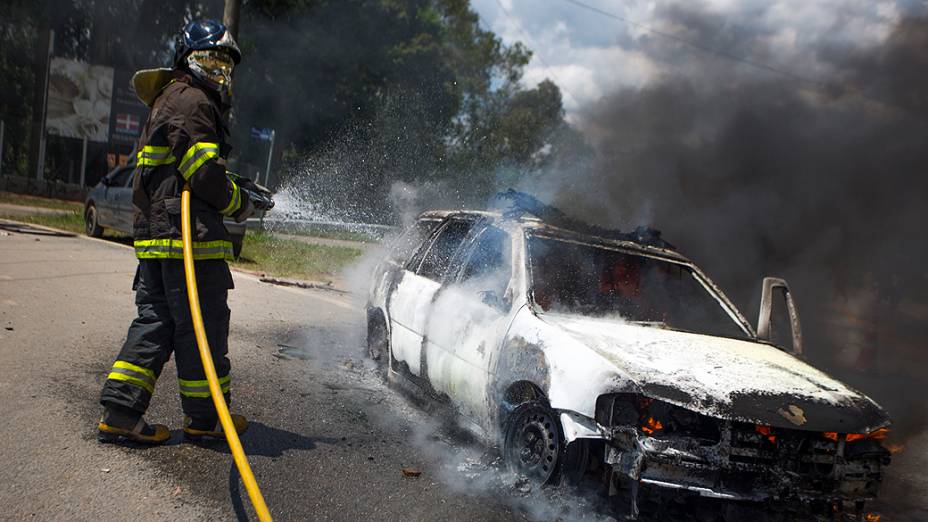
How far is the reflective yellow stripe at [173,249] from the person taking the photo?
3799 mm

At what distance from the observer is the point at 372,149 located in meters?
29.6

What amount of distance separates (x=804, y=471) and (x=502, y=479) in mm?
1487

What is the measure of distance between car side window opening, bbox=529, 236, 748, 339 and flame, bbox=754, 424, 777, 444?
1313 mm

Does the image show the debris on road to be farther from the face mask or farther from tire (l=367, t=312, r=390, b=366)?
the face mask

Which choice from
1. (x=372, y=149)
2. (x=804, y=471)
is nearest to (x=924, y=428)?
(x=804, y=471)

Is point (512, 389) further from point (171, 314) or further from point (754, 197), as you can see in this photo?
point (754, 197)

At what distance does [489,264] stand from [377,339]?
174cm

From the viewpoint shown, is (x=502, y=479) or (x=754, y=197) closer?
(x=502, y=479)

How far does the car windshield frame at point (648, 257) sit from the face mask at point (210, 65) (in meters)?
2.05

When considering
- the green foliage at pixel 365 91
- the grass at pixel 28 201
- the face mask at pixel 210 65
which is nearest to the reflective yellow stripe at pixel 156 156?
the face mask at pixel 210 65

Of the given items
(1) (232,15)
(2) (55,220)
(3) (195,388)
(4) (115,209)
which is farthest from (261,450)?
(2) (55,220)

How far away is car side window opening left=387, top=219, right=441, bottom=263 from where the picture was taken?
6.09 metres

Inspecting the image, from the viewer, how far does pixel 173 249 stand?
380 cm

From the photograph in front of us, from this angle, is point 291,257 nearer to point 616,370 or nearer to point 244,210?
point 244,210
